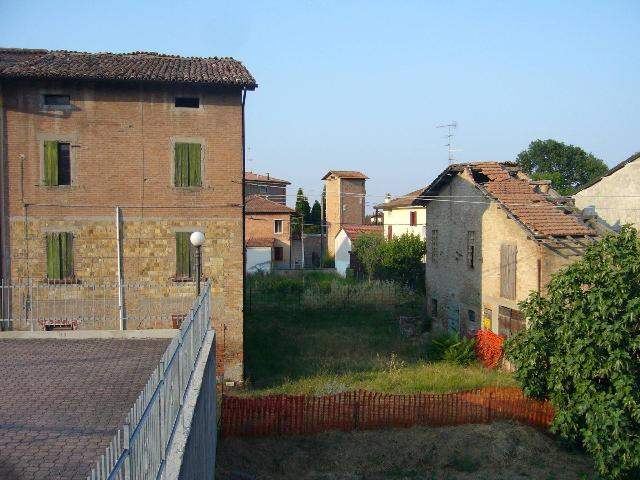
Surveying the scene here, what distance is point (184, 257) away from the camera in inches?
728

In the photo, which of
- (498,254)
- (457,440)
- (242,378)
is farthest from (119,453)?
(498,254)

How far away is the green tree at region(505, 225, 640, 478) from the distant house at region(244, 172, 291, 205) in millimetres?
44554

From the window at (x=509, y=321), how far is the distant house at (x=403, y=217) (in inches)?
855

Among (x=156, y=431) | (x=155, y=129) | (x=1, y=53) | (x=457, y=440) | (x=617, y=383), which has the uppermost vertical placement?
(x=1, y=53)

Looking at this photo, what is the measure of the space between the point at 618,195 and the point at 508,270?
281 inches

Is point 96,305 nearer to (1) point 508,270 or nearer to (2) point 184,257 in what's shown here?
(2) point 184,257

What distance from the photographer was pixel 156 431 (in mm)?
4582

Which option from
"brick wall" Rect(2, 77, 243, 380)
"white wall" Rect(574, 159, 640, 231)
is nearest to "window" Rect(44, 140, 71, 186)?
"brick wall" Rect(2, 77, 243, 380)

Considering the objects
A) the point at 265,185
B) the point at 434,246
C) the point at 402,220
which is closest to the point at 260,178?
the point at 265,185

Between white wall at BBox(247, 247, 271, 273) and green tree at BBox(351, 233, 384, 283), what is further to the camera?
white wall at BBox(247, 247, 271, 273)

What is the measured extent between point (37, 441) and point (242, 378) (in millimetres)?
12670

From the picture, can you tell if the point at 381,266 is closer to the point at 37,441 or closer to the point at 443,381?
the point at 443,381

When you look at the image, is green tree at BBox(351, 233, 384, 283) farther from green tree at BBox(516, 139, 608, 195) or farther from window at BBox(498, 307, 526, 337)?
green tree at BBox(516, 139, 608, 195)

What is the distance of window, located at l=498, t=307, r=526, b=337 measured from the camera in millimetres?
19873
